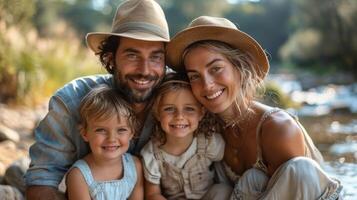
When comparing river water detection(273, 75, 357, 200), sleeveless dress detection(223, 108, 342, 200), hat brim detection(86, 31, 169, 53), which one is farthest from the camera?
river water detection(273, 75, 357, 200)

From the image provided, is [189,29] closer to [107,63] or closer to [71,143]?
[107,63]

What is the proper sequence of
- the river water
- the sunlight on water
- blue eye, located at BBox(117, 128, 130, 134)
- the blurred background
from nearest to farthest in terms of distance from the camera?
blue eye, located at BBox(117, 128, 130, 134) < the sunlight on water < the river water < the blurred background

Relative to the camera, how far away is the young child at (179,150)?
260cm

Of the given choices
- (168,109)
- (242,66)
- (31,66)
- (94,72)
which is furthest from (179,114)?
(94,72)

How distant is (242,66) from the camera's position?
8.53 feet

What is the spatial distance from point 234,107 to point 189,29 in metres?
0.50

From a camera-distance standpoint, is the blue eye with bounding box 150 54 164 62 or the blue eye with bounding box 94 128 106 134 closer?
the blue eye with bounding box 94 128 106 134

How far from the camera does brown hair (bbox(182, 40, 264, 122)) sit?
2572 mm

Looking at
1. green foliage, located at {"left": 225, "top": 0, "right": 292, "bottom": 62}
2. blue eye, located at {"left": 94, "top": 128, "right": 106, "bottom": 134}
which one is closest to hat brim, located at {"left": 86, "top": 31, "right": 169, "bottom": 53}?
blue eye, located at {"left": 94, "top": 128, "right": 106, "bottom": 134}

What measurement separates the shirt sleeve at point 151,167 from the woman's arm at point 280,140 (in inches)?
23.7

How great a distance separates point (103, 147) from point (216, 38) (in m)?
0.83

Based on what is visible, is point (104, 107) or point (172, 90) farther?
point (172, 90)

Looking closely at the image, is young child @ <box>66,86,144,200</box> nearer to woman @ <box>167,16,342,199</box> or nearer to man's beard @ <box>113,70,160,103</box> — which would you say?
man's beard @ <box>113,70,160,103</box>

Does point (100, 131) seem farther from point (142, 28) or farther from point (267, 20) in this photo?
point (267, 20)
